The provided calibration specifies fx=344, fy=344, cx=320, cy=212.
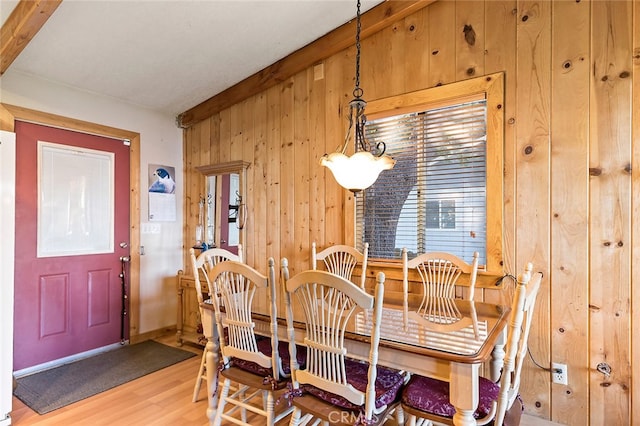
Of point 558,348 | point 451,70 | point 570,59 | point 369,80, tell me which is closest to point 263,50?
point 369,80

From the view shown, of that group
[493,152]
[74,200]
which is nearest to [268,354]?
[493,152]

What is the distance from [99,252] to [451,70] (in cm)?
348

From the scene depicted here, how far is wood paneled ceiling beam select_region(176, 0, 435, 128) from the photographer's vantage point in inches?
105

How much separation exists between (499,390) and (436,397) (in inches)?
10.3

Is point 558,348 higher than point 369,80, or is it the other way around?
point 369,80

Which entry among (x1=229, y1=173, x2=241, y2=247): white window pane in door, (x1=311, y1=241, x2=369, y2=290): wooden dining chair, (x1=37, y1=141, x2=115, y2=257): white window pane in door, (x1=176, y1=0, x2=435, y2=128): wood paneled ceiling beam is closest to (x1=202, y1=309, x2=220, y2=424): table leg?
(x1=311, y1=241, x2=369, y2=290): wooden dining chair

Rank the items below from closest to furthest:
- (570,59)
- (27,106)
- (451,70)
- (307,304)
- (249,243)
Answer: (307,304)
(570,59)
(451,70)
(27,106)
(249,243)

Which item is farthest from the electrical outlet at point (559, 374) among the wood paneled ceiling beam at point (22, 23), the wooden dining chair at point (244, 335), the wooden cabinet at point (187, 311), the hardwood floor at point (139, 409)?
the wood paneled ceiling beam at point (22, 23)

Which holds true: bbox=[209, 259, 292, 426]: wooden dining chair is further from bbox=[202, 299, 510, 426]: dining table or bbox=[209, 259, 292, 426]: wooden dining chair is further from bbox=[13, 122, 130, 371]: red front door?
bbox=[13, 122, 130, 371]: red front door

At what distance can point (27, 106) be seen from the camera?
286 cm

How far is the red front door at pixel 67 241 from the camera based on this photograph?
2844 millimetres

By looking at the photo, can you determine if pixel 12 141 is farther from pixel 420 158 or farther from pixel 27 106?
pixel 420 158

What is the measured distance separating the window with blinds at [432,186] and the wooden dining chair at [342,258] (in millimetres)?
216

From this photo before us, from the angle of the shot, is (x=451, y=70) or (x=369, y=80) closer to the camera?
(x=451, y=70)
